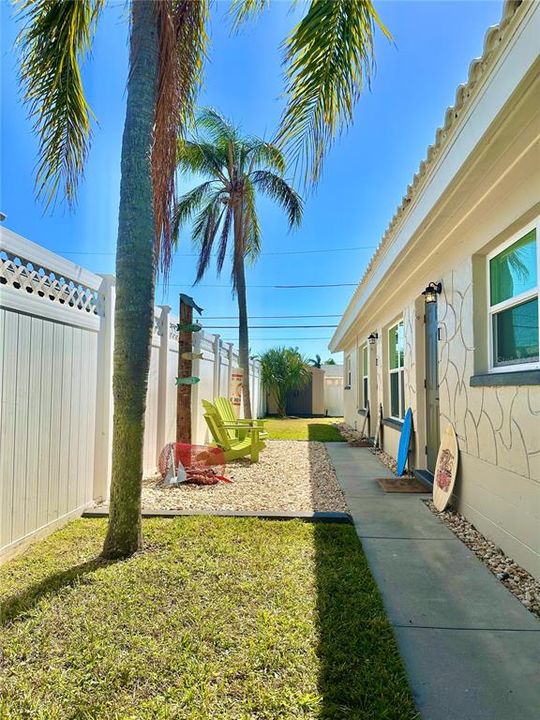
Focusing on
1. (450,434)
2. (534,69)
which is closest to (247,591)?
(450,434)

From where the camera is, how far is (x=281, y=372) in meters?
20.7

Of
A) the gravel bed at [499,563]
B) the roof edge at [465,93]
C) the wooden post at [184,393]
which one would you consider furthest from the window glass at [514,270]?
the wooden post at [184,393]

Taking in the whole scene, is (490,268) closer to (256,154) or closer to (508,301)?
(508,301)

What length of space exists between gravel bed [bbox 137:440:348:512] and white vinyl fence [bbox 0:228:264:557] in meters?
0.96

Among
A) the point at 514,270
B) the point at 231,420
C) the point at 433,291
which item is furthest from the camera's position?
the point at 231,420

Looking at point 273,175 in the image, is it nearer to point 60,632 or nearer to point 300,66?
point 300,66

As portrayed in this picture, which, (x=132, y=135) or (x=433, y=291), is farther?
(x=433, y=291)

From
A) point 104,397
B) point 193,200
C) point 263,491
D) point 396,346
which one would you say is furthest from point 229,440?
point 193,200

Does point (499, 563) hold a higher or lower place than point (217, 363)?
lower

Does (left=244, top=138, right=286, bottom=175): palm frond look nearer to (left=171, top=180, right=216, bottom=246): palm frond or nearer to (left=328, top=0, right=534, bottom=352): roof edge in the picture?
(left=171, top=180, right=216, bottom=246): palm frond

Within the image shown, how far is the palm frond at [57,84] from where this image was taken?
3500 millimetres

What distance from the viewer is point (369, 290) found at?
25.7ft

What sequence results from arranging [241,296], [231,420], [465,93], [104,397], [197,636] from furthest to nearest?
1. [241,296]
2. [231,420]
3. [104,397]
4. [465,93]
5. [197,636]

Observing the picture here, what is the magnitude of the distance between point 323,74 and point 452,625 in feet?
13.7
